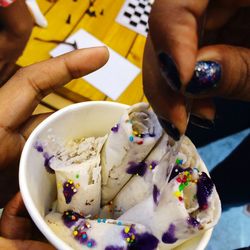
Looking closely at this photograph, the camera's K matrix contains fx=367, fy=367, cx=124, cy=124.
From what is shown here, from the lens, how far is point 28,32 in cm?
88

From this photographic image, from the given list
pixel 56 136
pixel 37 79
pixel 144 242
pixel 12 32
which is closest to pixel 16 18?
pixel 12 32

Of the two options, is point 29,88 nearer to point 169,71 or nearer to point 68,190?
point 68,190

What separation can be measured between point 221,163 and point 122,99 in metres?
0.35

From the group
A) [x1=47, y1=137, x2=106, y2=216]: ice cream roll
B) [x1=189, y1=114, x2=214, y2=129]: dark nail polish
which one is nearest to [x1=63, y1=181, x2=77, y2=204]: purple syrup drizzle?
[x1=47, y1=137, x2=106, y2=216]: ice cream roll

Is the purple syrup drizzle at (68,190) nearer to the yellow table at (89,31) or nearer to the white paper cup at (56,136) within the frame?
the white paper cup at (56,136)

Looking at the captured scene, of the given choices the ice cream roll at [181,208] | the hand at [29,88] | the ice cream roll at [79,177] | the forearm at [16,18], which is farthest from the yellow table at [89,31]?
the ice cream roll at [181,208]

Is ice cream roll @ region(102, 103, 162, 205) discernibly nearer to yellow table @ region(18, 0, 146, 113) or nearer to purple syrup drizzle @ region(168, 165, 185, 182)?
purple syrup drizzle @ region(168, 165, 185, 182)

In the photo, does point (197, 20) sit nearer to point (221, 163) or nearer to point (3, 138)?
point (3, 138)

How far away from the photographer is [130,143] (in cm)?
53

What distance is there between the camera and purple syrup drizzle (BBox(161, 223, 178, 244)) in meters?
0.50

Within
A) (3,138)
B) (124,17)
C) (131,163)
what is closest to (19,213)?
(3,138)

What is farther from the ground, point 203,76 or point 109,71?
point 203,76

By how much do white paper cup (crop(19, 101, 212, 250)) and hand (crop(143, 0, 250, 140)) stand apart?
0.57 feet

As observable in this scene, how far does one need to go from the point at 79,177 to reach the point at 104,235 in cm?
9
